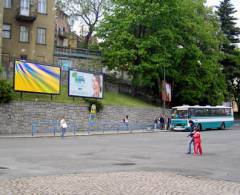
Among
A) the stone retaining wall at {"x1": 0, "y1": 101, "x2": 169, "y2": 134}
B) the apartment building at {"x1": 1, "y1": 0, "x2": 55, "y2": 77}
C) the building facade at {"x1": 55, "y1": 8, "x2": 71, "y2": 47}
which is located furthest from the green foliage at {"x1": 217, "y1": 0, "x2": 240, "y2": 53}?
the building facade at {"x1": 55, "y1": 8, "x2": 71, "y2": 47}

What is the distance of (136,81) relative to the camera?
198ft

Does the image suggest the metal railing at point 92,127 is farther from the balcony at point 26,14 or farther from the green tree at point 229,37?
the green tree at point 229,37

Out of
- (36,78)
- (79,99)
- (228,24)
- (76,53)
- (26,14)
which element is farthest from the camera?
(228,24)

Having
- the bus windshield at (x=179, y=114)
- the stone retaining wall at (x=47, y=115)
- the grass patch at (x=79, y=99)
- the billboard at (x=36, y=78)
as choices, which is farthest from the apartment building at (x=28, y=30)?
the bus windshield at (x=179, y=114)

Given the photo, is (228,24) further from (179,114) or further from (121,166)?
(121,166)

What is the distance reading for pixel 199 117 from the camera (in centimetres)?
5325

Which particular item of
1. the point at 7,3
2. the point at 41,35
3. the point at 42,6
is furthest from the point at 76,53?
the point at 7,3

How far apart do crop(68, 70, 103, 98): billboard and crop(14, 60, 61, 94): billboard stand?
2.05 meters

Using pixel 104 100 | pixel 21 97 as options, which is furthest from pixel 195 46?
pixel 21 97

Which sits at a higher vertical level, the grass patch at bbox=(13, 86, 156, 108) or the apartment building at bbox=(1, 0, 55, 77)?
the apartment building at bbox=(1, 0, 55, 77)

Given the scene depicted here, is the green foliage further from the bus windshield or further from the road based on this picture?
the road

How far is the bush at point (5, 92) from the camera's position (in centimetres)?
3928

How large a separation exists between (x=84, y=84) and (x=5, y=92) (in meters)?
11.0

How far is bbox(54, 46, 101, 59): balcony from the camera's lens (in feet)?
211
